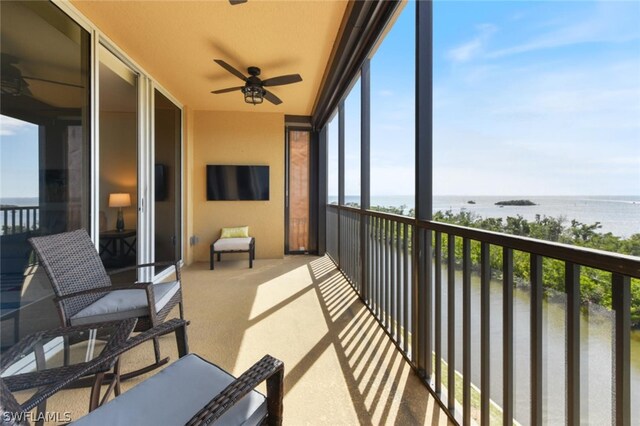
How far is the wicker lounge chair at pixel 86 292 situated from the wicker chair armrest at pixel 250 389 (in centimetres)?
110

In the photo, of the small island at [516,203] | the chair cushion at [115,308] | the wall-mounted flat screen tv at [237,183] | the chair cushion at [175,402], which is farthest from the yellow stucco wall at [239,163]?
the small island at [516,203]

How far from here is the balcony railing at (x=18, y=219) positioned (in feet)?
5.46

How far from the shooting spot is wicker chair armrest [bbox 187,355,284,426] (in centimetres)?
65

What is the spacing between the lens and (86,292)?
4.83ft

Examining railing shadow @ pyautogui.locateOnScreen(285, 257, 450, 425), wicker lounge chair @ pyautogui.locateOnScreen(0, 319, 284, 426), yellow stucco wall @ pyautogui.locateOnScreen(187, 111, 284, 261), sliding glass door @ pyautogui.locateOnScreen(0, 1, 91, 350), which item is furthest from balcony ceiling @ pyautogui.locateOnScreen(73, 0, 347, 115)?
railing shadow @ pyautogui.locateOnScreen(285, 257, 450, 425)

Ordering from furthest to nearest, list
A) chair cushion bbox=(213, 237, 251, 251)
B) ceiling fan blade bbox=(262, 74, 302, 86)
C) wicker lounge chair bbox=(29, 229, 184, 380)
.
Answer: chair cushion bbox=(213, 237, 251, 251) → ceiling fan blade bbox=(262, 74, 302, 86) → wicker lounge chair bbox=(29, 229, 184, 380)

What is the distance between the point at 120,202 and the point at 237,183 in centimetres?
206

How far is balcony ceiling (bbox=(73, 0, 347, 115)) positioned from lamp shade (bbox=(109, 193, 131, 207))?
1.50 metres

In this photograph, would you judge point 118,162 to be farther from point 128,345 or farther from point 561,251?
point 561,251

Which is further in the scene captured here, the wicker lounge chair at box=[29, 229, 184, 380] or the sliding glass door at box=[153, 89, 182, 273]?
the sliding glass door at box=[153, 89, 182, 273]

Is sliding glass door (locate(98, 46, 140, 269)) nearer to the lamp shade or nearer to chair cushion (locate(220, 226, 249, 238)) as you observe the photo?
the lamp shade

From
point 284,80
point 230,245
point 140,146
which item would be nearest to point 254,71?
point 284,80

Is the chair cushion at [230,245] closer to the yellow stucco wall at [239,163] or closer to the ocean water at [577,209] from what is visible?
the yellow stucco wall at [239,163]

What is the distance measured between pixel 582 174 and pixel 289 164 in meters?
4.64
